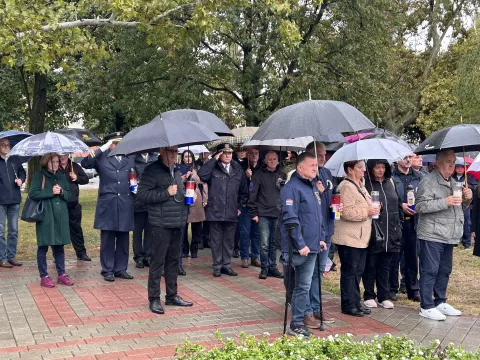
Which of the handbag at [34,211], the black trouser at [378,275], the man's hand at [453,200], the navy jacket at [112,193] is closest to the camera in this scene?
the man's hand at [453,200]

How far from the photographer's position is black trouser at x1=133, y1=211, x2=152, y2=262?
410 inches

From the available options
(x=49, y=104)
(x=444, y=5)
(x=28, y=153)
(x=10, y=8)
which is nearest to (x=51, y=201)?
(x=28, y=153)

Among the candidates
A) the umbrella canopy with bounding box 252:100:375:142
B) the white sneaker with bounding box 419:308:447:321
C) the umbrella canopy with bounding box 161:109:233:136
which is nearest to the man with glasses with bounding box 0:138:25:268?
the umbrella canopy with bounding box 161:109:233:136

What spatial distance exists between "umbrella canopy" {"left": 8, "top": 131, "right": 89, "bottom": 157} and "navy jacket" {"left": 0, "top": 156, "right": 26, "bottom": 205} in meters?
1.70

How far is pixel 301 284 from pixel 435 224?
1.87 metres

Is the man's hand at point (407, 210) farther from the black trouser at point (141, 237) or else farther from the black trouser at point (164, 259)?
the black trouser at point (141, 237)

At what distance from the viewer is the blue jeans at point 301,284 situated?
6.74 m

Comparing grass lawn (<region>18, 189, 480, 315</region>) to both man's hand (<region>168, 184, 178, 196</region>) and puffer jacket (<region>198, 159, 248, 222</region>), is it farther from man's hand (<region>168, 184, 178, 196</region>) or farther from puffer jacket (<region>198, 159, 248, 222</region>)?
man's hand (<region>168, 184, 178, 196</region>)

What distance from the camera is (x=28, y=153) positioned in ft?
28.2

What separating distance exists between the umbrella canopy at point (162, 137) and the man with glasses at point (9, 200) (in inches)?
155

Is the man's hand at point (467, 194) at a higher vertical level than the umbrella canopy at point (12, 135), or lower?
lower

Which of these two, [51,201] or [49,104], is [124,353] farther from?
[49,104]

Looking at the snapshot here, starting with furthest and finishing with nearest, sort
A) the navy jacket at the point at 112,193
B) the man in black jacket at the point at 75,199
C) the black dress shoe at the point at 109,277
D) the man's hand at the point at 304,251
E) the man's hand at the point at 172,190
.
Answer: the man in black jacket at the point at 75,199 < the black dress shoe at the point at 109,277 < the navy jacket at the point at 112,193 < the man's hand at the point at 172,190 < the man's hand at the point at 304,251

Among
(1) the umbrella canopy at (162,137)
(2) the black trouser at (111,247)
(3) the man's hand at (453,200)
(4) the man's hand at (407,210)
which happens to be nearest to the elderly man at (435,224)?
(3) the man's hand at (453,200)
